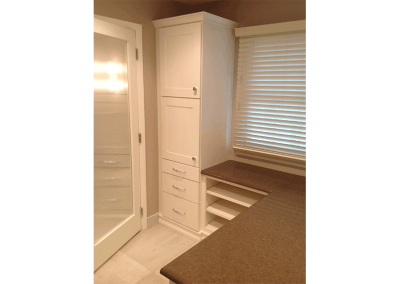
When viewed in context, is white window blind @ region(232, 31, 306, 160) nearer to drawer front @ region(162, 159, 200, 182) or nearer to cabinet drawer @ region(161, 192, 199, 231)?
drawer front @ region(162, 159, 200, 182)

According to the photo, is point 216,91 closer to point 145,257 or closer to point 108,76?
point 108,76

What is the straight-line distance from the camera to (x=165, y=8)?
9.58 feet

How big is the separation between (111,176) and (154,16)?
1589 millimetres

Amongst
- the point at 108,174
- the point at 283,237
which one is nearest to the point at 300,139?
the point at 283,237

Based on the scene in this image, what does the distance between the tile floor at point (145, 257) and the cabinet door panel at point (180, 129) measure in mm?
789

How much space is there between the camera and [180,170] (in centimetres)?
290

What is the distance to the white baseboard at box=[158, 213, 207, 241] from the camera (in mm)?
2891

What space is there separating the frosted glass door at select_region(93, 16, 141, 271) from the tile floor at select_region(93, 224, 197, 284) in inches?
3.5

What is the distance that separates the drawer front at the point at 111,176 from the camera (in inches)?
93.1

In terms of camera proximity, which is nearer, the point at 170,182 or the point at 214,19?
the point at 214,19

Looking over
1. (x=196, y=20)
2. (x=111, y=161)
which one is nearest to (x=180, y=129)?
(x=111, y=161)

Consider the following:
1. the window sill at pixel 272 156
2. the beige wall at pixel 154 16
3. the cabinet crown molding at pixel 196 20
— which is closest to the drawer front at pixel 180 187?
the beige wall at pixel 154 16
